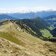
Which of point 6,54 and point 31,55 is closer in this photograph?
point 6,54

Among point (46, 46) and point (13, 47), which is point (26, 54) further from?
point (46, 46)

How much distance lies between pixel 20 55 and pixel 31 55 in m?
4.24

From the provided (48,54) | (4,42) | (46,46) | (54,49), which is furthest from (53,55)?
(4,42)

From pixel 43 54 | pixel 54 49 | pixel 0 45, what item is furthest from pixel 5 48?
pixel 54 49

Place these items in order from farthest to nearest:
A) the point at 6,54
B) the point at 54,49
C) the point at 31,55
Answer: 1. the point at 54,49
2. the point at 31,55
3. the point at 6,54

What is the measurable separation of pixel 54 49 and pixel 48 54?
8963 mm

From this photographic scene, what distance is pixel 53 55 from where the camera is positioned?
6762 centimetres

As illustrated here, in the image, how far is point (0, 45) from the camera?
60250 mm

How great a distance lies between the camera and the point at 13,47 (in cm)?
6175

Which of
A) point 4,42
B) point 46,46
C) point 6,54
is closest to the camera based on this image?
point 6,54

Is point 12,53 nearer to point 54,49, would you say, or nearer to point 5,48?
point 5,48

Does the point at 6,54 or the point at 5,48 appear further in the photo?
the point at 5,48

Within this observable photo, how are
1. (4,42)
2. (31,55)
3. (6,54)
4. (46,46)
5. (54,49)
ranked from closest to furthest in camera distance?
(6,54) → (31,55) → (4,42) → (54,49) → (46,46)

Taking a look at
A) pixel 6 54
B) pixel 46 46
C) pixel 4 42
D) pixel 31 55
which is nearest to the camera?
pixel 6 54
